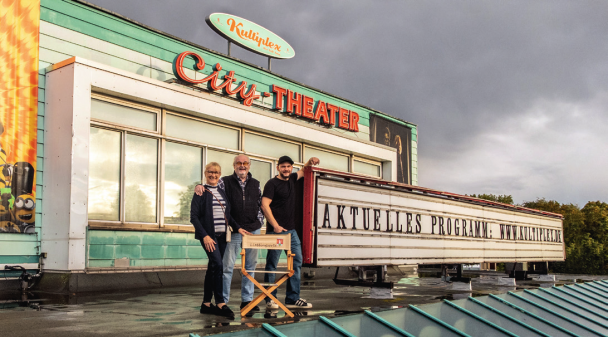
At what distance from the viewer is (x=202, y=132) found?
1395 centimetres

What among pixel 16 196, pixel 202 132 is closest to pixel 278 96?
pixel 202 132

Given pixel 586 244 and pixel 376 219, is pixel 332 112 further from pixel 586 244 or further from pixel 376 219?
pixel 586 244

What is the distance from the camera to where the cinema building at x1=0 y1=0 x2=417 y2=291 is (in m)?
10.4

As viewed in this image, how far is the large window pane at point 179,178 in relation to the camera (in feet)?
42.5

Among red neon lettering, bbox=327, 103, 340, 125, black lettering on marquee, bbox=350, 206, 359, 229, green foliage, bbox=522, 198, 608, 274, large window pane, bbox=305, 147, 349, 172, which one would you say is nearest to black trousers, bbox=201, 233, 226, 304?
black lettering on marquee, bbox=350, 206, 359, 229

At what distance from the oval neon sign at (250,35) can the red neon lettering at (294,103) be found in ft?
5.59

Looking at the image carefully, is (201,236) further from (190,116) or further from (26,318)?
(190,116)

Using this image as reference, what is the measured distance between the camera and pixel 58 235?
1032cm

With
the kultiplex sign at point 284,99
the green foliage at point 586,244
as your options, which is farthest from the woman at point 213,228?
the green foliage at point 586,244

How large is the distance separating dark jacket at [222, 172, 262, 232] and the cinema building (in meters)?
4.83

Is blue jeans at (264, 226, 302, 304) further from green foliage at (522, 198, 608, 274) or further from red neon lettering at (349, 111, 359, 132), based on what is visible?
green foliage at (522, 198, 608, 274)

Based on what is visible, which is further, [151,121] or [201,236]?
[151,121]

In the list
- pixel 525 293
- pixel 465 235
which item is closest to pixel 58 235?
pixel 465 235

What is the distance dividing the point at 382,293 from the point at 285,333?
169 inches
